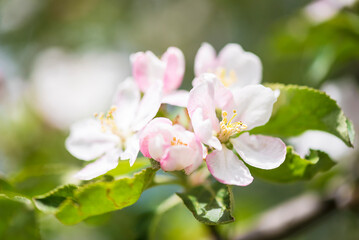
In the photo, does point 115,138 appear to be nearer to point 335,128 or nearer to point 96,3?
point 335,128

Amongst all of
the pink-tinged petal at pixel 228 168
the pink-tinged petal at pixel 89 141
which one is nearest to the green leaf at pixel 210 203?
the pink-tinged petal at pixel 228 168

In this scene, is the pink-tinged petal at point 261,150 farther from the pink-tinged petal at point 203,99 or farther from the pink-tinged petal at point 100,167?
the pink-tinged petal at point 100,167

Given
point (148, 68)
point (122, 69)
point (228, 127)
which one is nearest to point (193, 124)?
point (228, 127)

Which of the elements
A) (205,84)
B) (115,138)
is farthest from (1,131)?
(205,84)

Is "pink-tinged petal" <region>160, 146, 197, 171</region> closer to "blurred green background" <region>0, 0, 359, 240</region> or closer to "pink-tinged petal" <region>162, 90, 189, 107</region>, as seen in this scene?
"pink-tinged petal" <region>162, 90, 189, 107</region>

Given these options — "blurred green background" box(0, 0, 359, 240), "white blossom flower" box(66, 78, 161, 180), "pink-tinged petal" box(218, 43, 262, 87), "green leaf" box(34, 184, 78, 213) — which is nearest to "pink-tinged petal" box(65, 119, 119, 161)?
"white blossom flower" box(66, 78, 161, 180)

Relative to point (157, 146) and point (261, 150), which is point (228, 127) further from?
point (157, 146)
